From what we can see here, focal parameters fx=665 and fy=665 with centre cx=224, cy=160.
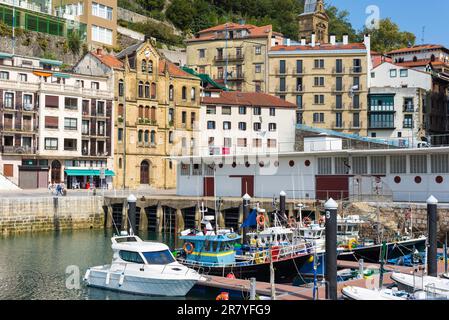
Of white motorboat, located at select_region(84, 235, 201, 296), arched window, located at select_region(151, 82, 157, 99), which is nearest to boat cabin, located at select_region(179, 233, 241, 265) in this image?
white motorboat, located at select_region(84, 235, 201, 296)

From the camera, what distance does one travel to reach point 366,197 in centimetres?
4888

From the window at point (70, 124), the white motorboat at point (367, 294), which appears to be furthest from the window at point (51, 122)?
the white motorboat at point (367, 294)

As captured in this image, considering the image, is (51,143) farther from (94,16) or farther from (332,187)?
(332,187)

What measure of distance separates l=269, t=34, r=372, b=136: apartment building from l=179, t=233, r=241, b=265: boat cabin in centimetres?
6215

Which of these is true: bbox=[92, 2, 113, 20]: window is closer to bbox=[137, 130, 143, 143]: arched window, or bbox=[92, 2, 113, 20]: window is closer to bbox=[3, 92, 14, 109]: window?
bbox=[137, 130, 143, 143]: arched window

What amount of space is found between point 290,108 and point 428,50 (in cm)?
3611

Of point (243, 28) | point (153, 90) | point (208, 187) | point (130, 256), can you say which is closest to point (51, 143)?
point (153, 90)

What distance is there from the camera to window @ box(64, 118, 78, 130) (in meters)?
75.5

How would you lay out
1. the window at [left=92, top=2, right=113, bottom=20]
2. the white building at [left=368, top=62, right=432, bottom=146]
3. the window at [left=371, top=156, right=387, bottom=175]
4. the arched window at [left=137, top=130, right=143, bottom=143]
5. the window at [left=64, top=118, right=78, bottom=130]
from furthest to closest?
the window at [left=92, top=2, right=113, bottom=20], the white building at [left=368, top=62, right=432, bottom=146], the arched window at [left=137, top=130, right=143, bottom=143], the window at [left=64, top=118, right=78, bottom=130], the window at [left=371, top=156, right=387, bottom=175]

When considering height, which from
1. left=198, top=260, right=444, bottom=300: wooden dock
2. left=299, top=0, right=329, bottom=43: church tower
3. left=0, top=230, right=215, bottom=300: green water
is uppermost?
left=299, top=0, right=329, bottom=43: church tower

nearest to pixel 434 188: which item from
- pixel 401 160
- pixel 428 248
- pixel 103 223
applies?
pixel 401 160

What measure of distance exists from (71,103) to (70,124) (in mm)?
2406

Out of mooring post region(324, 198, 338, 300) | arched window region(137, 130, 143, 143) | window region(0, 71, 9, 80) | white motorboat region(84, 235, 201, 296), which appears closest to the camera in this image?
mooring post region(324, 198, 338, 300)
